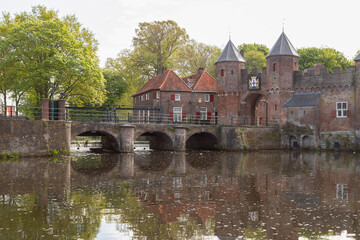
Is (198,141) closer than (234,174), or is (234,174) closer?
(234,174)

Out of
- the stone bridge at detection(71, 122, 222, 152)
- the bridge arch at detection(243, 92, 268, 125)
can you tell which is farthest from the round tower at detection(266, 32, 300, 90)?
the stone bridge at detection(71, 122, 222, 152)

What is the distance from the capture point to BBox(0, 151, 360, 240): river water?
7.91 metres

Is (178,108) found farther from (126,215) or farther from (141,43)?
(126,215)

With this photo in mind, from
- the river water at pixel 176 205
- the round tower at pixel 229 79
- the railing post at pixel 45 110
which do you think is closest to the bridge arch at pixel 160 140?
the railing post at pixel 45 110

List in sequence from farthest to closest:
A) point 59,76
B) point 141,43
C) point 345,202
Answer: point 141,43
point 59,76
point 345,202

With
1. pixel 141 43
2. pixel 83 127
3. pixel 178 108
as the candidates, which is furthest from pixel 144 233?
pixel 141 43

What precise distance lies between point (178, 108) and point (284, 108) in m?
11.9

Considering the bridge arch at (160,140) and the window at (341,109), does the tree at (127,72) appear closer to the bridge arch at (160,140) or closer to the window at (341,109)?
the bridge arch at (160,140)

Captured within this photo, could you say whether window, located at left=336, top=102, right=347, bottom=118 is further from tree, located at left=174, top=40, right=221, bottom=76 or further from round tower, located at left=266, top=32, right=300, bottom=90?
tree, located at left=174, top=40, right=221, bottom=76

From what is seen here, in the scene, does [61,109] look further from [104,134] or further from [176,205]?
[176,205]

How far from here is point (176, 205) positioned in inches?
401

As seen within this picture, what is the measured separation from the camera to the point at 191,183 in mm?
13914

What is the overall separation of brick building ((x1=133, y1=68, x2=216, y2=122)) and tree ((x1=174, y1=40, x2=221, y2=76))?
9835mm

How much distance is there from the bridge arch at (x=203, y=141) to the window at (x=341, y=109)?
1083 cm
